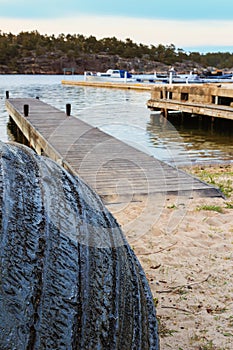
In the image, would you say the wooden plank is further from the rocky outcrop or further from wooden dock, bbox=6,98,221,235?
the rocky outcrop

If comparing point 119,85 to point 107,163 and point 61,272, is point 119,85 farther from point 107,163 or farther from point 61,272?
point 61,272

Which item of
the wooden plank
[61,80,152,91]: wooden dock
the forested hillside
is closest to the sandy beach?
the wooden plank

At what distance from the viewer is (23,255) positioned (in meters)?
1.08

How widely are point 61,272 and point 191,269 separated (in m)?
3.31

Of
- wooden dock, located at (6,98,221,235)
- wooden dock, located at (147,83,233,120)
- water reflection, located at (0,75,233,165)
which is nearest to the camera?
wooden dock, located at (6,98,221,235)

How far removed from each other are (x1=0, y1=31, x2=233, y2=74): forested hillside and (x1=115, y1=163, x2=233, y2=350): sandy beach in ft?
297

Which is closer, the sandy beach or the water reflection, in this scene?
the sandy beach

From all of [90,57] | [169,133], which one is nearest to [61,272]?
[169,133]

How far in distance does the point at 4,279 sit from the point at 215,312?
2.76 meters

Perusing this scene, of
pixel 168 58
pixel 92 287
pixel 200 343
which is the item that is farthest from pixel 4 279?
pixel 168 58

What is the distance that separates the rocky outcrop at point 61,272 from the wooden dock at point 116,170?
4.20 m

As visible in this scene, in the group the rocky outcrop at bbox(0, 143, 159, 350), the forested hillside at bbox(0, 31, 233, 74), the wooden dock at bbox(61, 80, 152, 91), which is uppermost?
the forested hillside at bbox(0, 31, 233, 74)

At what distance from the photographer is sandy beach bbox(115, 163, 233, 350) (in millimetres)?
3213

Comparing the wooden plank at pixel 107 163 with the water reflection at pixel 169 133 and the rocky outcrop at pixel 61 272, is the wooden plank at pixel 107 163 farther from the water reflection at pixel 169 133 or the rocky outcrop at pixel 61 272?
the rocky outcrop at pixel 61 272
